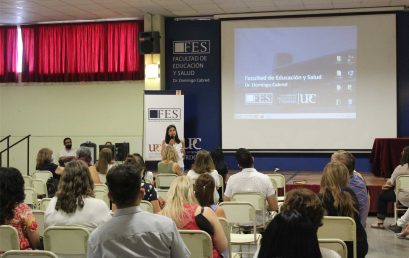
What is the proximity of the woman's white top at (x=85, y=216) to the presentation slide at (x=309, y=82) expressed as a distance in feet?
26.7

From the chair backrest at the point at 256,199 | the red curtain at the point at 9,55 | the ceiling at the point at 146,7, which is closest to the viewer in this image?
the chair backrest at the point at 256,199

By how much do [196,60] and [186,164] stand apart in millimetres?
2344

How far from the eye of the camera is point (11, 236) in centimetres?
324

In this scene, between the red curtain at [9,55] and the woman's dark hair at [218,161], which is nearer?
the woman's dark hair at [218,161]

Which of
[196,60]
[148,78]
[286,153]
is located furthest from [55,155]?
[286,153]

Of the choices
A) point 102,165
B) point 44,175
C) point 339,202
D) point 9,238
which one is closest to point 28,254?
point 9,238

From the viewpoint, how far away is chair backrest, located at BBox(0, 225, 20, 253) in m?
3.23

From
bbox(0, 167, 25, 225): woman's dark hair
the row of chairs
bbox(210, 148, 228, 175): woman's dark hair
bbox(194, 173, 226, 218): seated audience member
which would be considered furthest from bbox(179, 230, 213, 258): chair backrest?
bbox(210, 148, 228, 175): woman's dark hair

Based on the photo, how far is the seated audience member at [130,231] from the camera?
221 centimetres

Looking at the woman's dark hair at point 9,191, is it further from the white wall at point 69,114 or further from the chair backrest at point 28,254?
the white wall at point 69,114

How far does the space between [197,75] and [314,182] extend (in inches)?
159

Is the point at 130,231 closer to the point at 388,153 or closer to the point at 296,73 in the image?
the point at 388,153

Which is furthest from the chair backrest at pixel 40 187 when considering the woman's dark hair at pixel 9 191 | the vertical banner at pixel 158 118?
the vertical banner at pixel 158 118

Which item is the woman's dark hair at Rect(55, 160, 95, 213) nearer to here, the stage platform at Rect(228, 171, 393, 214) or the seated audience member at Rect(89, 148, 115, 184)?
the seated audience member at Rect(89, 148, 115, 184)
